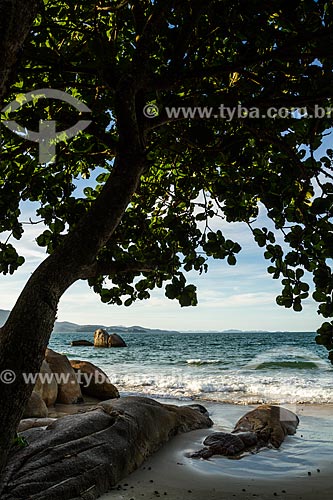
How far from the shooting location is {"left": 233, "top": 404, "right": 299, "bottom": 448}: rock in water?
26.2ft

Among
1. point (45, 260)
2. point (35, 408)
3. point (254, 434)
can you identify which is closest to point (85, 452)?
point (45, 260)

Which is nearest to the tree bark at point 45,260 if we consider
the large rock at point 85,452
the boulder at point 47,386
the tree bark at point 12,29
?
the tree bark at point 12,29

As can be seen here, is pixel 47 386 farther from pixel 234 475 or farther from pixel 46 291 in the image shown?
pixel 46 291

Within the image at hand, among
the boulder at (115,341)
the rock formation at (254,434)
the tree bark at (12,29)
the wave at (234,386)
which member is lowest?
the wave at (234,386)

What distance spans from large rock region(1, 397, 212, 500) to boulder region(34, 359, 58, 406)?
15.8ft

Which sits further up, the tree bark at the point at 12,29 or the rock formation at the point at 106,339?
the tree bark at the point at 12,29

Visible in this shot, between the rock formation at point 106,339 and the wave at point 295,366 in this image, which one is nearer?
the wave at point 295,366

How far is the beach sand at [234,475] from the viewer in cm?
503

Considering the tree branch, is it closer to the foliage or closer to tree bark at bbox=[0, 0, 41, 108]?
the foliage

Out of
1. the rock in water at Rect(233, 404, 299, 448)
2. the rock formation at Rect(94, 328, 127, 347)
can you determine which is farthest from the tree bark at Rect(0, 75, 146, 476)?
the rock formation at Rect(94, 328, 127, 347)

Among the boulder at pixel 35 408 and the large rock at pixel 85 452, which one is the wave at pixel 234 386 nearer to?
the boulder at pixel 35 408

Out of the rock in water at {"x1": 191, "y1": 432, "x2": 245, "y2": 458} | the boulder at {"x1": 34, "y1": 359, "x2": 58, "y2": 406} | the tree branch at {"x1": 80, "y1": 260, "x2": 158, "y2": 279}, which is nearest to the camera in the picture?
the tree branch at {"x1": 80, "y1": 260, "x2": 158, "y2": 279}

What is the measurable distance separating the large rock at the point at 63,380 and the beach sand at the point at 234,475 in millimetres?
5204

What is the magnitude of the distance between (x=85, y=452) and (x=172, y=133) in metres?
3.91
